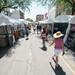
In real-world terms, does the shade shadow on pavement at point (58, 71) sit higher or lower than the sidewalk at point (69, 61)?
higher

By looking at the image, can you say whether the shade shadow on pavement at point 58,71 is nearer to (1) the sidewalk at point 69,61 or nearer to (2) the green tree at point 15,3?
(1) the sidewalk at point 69,61

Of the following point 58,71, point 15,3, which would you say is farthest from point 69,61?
point 15,3

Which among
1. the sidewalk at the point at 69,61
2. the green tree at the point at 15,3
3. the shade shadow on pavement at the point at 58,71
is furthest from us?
the green tree at the point at 15,3

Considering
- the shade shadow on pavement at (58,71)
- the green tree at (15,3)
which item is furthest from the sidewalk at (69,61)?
the green tree at (15,3)

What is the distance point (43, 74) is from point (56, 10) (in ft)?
A: 134

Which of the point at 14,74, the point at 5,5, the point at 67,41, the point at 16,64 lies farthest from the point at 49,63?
the point at 5,5

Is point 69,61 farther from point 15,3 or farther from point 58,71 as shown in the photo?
point 15,3

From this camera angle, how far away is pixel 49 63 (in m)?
11.9

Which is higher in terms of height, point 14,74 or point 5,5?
point 5,5

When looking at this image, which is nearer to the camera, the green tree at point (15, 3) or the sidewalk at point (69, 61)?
the sidewalk at point (69, 61)

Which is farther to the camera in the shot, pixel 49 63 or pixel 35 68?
pixel 49 63

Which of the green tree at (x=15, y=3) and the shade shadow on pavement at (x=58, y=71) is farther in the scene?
the green tree at (x=15, y=3)

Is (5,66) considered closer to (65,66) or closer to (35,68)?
(35,68)

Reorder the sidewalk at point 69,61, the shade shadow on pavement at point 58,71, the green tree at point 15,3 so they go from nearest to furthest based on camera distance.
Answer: the shade shadow on pavement at point 58,71, the sidewalk at point 69,61, the green tree at point 15,3
